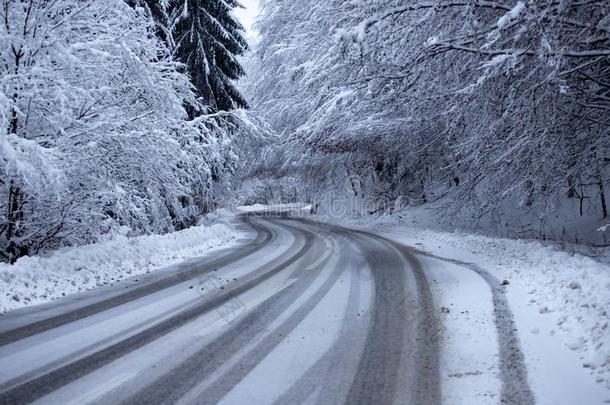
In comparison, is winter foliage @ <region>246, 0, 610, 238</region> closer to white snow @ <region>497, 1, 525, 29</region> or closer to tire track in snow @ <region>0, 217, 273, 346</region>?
white snow @ <region>497, 1, 525, 29</region>

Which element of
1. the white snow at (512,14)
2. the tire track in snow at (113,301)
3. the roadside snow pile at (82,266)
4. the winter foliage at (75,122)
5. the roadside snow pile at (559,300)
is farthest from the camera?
the winter foliage at (75,122)

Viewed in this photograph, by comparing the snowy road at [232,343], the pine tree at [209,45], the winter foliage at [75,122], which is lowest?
the snowy road at [232,343]

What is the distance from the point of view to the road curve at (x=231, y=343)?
3.96 meters

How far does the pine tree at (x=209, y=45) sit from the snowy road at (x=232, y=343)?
14575 mm

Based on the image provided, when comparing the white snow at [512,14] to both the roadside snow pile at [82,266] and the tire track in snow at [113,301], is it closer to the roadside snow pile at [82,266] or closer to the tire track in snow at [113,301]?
the tire track in snow at [113,301]

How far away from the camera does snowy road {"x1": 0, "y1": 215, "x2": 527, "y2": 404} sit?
3.96m

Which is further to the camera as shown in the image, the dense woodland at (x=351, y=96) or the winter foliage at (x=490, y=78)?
the dense woodland at (x=351, y=96)

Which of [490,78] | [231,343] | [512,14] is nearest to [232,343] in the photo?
[231,343]

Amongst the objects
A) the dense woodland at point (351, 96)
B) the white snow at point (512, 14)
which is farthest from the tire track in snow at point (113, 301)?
the white snow at point (512, 14)

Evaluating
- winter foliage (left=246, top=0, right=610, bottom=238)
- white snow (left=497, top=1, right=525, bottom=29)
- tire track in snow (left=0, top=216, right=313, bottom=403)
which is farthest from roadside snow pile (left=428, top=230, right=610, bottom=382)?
tire track in snow (left=0, top=216, right=313, bottom=403)

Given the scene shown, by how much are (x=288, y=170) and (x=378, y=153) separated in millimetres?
9825

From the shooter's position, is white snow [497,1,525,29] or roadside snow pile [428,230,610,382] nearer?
roadside snow pile [428,230,610,382]

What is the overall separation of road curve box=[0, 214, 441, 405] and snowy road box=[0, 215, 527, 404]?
0.02m

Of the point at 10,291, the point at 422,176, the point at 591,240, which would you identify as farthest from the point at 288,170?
the point at 10,291
